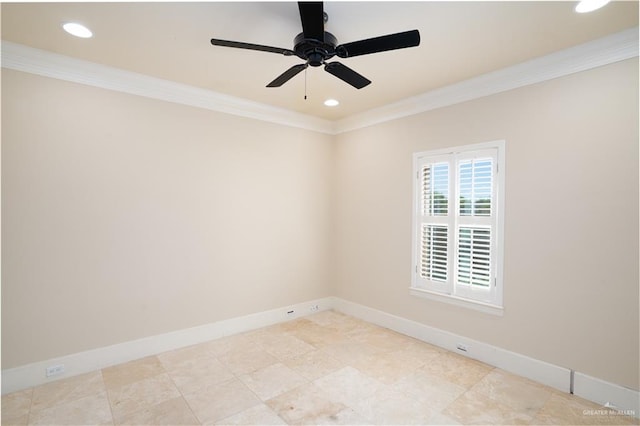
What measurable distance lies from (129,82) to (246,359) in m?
3.01

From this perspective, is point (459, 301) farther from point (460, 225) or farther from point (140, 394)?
point (140, 394)

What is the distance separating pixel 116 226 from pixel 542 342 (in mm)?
4110

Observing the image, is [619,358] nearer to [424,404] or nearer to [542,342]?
[542,342]

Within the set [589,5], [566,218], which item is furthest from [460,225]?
[589,5]

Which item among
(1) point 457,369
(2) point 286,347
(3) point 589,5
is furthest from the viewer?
(2) point 286,347

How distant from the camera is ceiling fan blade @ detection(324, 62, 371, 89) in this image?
2314 mm

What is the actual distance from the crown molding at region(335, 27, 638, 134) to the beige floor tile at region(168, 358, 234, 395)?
346 cm

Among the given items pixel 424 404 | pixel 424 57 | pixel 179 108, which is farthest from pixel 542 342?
pixel 179 108

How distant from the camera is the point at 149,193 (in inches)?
133

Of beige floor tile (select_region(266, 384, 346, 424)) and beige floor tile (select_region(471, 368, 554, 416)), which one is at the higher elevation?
beige floor tile (select_region(471, 368, 554, 416))

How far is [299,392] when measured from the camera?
108 inches

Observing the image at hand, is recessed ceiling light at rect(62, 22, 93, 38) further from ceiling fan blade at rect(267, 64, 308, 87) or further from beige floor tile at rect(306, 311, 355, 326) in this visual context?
beige floor tile at rect(306, 311, 355, 326)

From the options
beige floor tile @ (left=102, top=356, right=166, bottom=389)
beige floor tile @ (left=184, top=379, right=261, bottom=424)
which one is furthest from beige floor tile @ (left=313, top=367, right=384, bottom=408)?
beige floor tile @ (left=102, top=356, right=166, bottom=389)

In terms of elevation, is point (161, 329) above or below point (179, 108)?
below
